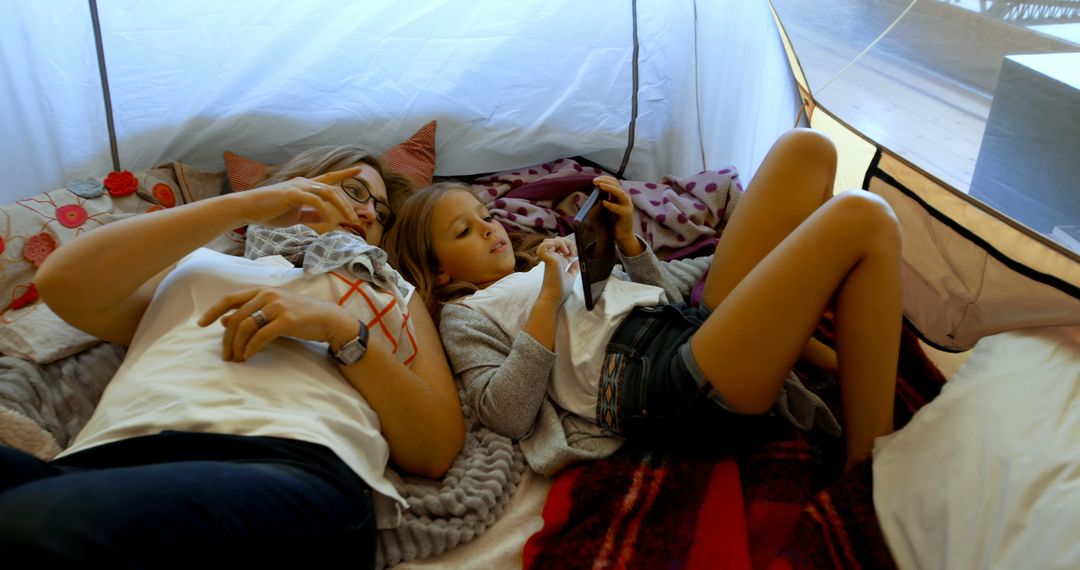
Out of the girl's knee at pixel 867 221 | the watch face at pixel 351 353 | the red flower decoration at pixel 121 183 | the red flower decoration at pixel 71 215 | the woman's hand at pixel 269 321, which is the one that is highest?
the girl's knee at pixel 867 221

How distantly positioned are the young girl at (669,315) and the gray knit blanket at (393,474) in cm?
5

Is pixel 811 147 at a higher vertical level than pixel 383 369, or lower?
higher

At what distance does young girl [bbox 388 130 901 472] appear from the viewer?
984 mm

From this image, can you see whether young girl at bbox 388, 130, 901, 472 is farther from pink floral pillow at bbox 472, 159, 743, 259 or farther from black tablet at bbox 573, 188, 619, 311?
pink floral pillow at bbox 472, 159, 743, 259

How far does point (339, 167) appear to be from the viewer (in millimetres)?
1378

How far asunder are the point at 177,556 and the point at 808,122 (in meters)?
1.32

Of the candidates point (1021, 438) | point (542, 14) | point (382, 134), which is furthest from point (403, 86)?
point (1021, 438)

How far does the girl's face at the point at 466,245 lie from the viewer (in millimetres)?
1327

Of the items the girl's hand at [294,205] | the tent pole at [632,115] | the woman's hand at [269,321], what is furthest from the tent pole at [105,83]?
the tent pole at [632,115]

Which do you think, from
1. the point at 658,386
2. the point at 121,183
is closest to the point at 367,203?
the point at 121,183

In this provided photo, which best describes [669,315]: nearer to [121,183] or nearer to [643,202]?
[643,202]

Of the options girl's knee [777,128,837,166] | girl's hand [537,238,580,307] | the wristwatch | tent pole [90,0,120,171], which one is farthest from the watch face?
tent pole [90,0,120,171]

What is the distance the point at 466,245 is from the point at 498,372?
290 mm

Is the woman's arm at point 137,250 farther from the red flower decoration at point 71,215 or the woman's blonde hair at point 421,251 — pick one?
the red flower decoration at point 71,215
